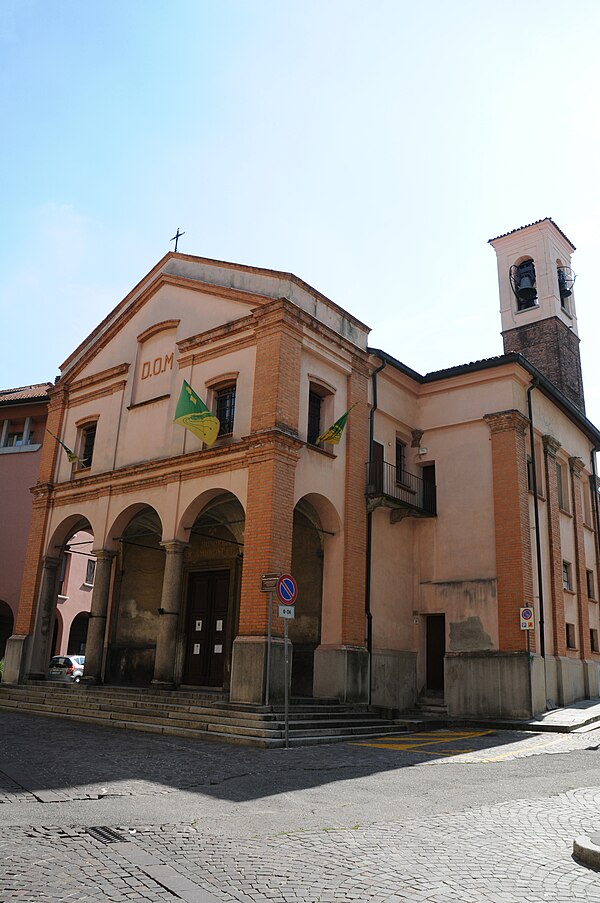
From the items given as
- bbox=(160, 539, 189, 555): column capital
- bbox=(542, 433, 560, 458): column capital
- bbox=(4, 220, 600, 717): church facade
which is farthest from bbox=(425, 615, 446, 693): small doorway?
bbox=(160, 539, 189, 555): column capital

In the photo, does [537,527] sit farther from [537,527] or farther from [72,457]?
[72,457]

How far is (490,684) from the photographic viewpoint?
1794cm

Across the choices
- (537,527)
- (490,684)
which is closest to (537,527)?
(537,527)

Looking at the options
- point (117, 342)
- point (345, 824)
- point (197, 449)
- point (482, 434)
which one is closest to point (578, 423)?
point (482, 434)

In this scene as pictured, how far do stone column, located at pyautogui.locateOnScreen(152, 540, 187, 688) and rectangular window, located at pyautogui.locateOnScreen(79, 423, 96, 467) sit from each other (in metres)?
6.19

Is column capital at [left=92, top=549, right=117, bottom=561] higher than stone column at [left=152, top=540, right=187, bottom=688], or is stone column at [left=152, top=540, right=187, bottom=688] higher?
column capital at [left=92, top=549, right=117, bottom=561]

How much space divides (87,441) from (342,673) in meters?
11.3

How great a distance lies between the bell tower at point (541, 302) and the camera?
1079 inches

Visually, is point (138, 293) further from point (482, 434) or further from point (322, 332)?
point (482, 434)

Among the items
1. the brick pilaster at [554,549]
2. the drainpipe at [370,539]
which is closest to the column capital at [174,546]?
the drainpipe at [370,539]

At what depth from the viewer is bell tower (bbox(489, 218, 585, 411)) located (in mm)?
27406

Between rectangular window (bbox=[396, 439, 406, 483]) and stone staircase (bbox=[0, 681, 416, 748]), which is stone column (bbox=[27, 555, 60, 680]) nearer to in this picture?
stone staircase (bbox=[0, 681, 416, 748])

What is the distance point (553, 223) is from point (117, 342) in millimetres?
17563

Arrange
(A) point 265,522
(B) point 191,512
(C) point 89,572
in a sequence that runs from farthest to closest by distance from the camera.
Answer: (C) point 89,572
(B) point 191,512
(A) point 265,522
